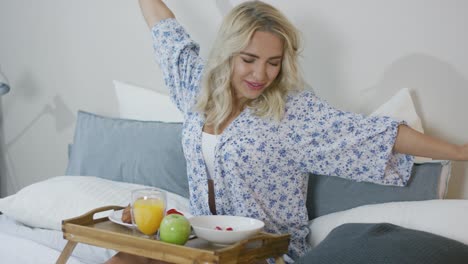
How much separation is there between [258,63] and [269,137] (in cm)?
23

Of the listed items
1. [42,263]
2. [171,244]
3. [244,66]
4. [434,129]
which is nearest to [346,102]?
[434,129]

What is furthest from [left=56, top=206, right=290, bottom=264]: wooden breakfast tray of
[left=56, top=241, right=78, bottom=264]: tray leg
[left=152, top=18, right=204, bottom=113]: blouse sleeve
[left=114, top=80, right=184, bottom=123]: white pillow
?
[left=114, top=80, right=184, bottom=123]: white pillow

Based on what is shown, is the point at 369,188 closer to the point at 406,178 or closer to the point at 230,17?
the point at 406,178

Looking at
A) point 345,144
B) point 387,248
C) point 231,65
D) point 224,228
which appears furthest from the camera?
point 231,65

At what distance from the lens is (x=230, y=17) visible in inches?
83.7

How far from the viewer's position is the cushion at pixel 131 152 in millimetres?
2518

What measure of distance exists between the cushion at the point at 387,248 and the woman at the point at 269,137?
0.35 metres

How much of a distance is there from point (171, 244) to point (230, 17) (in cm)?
81

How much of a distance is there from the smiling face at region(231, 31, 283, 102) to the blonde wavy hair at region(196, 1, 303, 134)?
0.02 metres

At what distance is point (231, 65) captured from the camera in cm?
213

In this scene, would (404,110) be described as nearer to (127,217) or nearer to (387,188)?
(387,188)

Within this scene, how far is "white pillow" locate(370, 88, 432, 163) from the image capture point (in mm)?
2139

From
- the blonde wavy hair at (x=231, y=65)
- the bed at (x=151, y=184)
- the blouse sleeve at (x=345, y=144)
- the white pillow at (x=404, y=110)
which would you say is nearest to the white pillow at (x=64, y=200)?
the bed at (x=151, y=184)

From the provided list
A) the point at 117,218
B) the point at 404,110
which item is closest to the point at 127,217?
the point at 117,218
